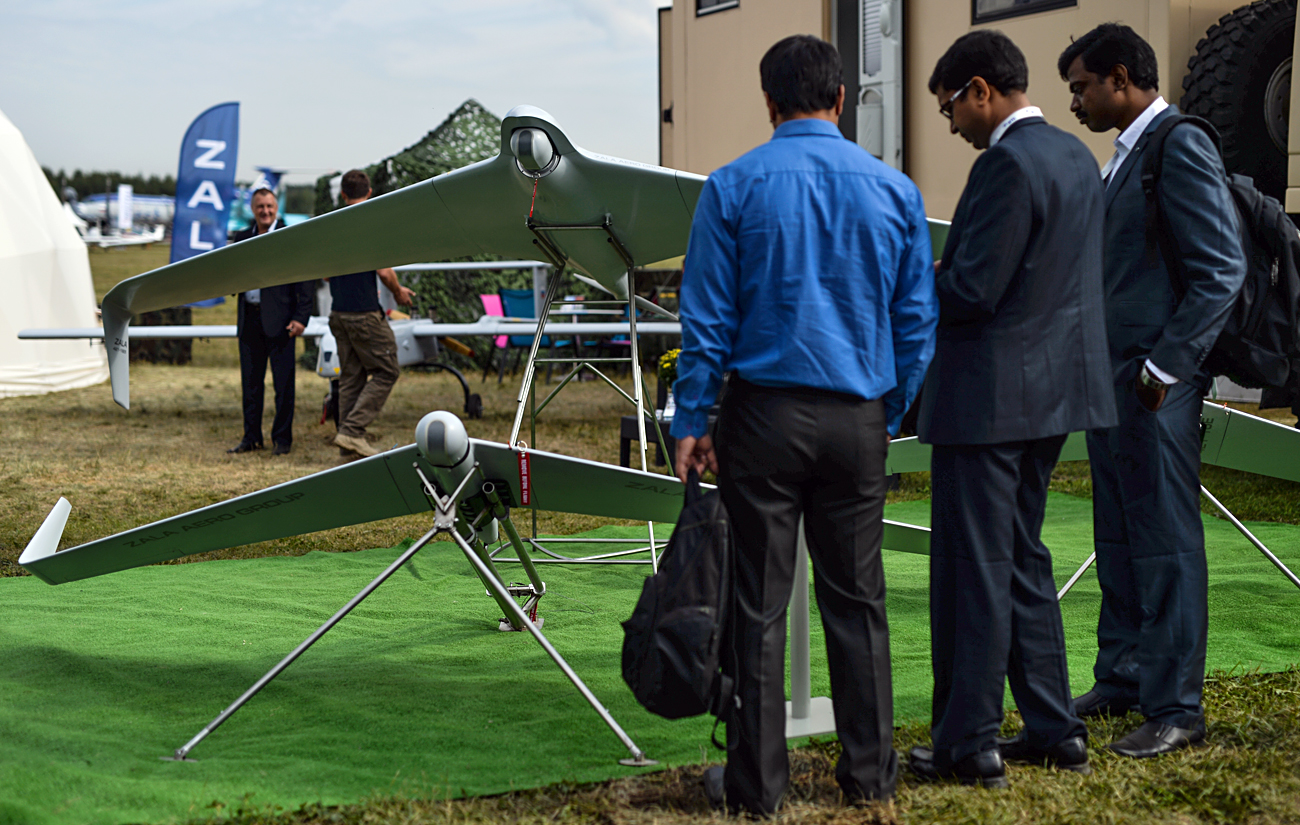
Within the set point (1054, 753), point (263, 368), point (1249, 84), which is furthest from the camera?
point (263, 368)

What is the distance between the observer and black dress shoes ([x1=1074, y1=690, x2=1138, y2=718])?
2.62 meters

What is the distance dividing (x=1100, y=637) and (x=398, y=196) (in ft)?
7.78

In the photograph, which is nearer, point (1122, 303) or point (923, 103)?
point (1122, 303)

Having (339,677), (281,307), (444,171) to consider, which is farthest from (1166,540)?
(444,171)

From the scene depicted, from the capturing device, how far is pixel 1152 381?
2.29 m

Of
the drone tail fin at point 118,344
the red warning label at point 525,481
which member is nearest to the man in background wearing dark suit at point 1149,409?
the red warning label at point 525,481

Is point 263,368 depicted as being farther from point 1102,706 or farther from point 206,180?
point 1102,706

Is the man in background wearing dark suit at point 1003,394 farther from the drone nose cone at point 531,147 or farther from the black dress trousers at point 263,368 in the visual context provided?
the black dress trousers at point 263,368

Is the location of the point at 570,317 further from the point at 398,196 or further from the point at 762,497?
the point at 762,497

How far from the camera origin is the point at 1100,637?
8.84 ft

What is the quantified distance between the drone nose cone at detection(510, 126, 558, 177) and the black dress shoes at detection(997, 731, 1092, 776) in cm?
198

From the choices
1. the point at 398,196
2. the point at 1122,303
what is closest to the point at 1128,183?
the point at 1122,303

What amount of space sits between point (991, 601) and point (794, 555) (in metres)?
0.44

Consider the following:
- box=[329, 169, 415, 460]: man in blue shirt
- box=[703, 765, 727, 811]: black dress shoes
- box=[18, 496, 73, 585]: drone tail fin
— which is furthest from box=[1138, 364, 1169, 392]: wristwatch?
box=[329, 169, 415, 460]: man in blue shirt
